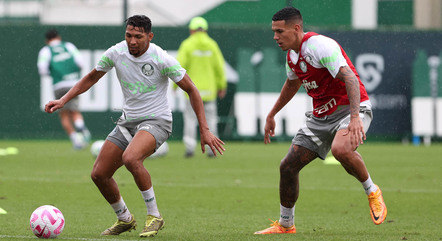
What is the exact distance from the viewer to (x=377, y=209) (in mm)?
7090

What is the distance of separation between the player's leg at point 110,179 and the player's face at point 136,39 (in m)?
0.88

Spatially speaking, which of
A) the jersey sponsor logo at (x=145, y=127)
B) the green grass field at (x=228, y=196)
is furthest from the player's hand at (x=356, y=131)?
the jersey sponsor logo at (x=145, y=127)

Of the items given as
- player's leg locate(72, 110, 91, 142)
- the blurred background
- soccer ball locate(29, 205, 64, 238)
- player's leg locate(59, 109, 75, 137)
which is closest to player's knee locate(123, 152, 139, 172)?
soccer ball locate(29, 205, 64, 238)

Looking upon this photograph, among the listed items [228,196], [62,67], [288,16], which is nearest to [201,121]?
[288,16]

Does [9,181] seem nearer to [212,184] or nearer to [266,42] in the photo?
[212,184]

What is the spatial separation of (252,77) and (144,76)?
11.9 meters

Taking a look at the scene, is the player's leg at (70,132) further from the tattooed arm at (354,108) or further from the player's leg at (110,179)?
the tattooed arm at (354,108)

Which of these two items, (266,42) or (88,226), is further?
(266,42)

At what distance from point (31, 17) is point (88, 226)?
71.5ft

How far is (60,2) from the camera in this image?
3123 centimetres

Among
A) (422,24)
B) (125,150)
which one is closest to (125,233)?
(125,150)

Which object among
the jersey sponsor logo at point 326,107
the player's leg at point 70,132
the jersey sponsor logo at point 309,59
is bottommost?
the player's leg at point 70,132

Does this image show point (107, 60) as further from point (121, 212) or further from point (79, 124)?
point (79, 124)

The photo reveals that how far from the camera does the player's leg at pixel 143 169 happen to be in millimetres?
6988
